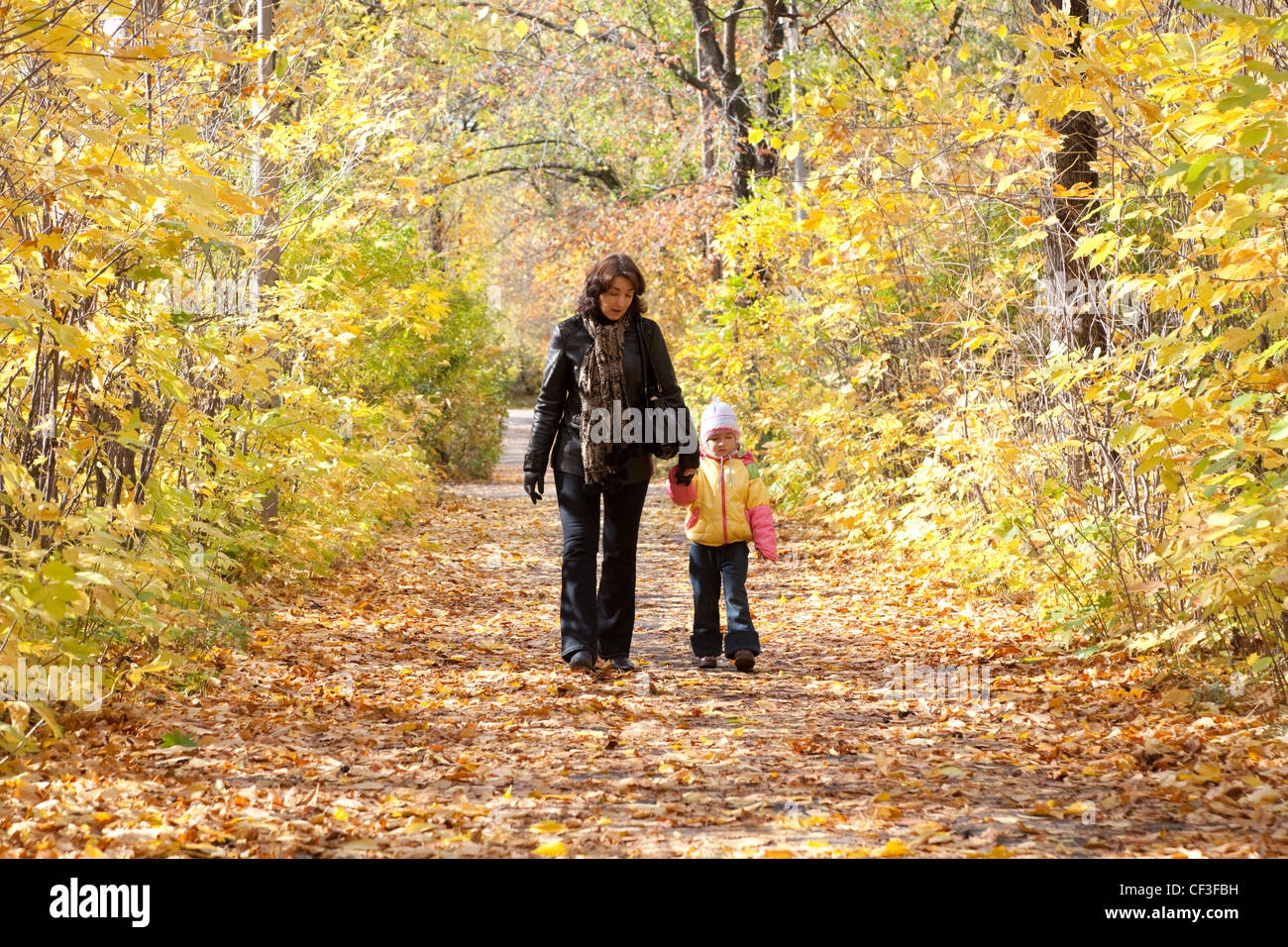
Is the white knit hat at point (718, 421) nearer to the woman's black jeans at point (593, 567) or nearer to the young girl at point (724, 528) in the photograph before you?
the young girl at point (724, 528)

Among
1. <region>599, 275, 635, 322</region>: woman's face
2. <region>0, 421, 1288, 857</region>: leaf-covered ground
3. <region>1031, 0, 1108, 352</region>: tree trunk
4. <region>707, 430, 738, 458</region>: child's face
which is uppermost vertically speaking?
<region>1031, 0, 1108, 352</region>: tree trunk

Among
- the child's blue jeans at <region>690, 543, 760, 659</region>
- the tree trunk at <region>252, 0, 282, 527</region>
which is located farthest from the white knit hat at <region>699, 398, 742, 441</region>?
the tree trunk at <region>252, 0, 282, 527</region>

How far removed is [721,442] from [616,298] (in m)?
1.00

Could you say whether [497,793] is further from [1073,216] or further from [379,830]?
[1073,216]

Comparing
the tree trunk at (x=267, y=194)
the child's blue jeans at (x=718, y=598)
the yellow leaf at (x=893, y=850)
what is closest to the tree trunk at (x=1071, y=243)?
the child's blue jeans at (x=718, y=598)

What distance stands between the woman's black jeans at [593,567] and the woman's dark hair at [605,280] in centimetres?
85

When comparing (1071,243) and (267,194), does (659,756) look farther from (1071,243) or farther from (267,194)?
(267,194)

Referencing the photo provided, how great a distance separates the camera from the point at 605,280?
5898mm

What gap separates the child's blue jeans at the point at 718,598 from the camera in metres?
6.33

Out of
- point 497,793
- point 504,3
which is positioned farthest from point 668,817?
point 504,3

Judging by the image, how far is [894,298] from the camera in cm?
1041

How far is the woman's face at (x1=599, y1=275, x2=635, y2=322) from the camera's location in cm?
592

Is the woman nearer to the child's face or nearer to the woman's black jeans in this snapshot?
the woman's black jeans

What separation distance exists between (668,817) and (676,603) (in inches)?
200
